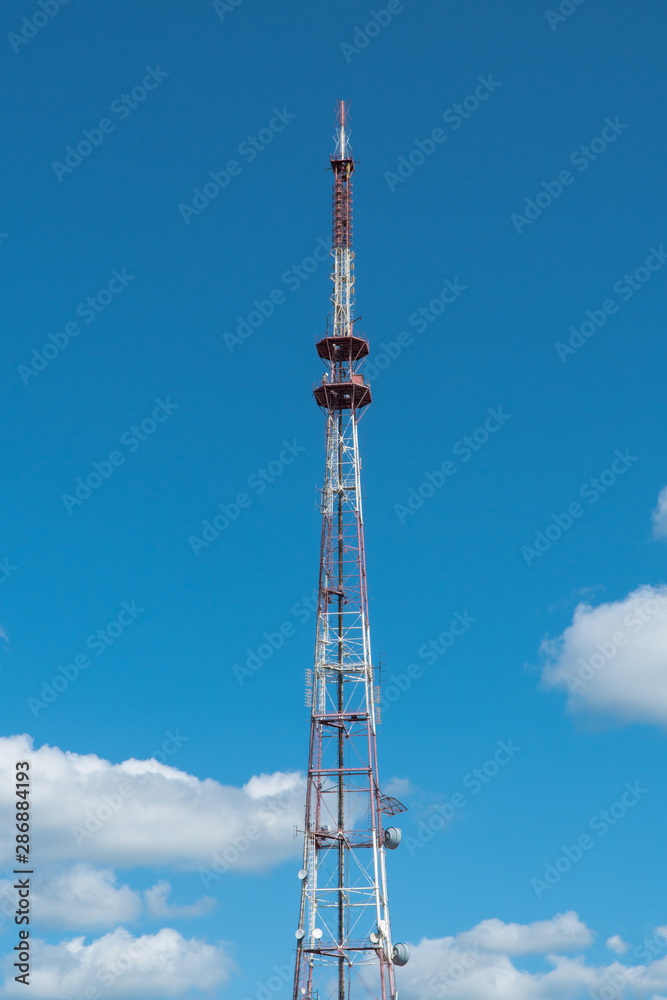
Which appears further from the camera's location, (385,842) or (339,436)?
(339,436)

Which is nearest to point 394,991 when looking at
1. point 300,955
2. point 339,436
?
point 300,955

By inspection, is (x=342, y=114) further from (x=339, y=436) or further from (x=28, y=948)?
(x=28, y=948)

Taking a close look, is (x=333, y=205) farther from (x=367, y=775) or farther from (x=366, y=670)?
(x=367, y=775)

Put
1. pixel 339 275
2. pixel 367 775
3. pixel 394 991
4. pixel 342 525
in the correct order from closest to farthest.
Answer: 1. pixel 394 991
2. pixel 367 775
3. pixel 342 525
4. pixel 339 275

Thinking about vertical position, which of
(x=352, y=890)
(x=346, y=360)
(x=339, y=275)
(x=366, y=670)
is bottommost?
(x=352, y=890)

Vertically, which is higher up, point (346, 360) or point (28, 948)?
point (346, 360)

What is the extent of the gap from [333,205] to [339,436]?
22.0 meters

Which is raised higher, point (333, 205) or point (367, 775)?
point (333, 205)

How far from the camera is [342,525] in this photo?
102 m

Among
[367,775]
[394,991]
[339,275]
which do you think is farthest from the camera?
[339,275]

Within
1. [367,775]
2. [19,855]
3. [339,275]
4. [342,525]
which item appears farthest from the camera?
[339,275]

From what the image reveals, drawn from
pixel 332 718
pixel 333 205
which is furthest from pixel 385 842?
pixel 333 205

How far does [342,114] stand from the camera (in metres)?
111

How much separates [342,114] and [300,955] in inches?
2814
